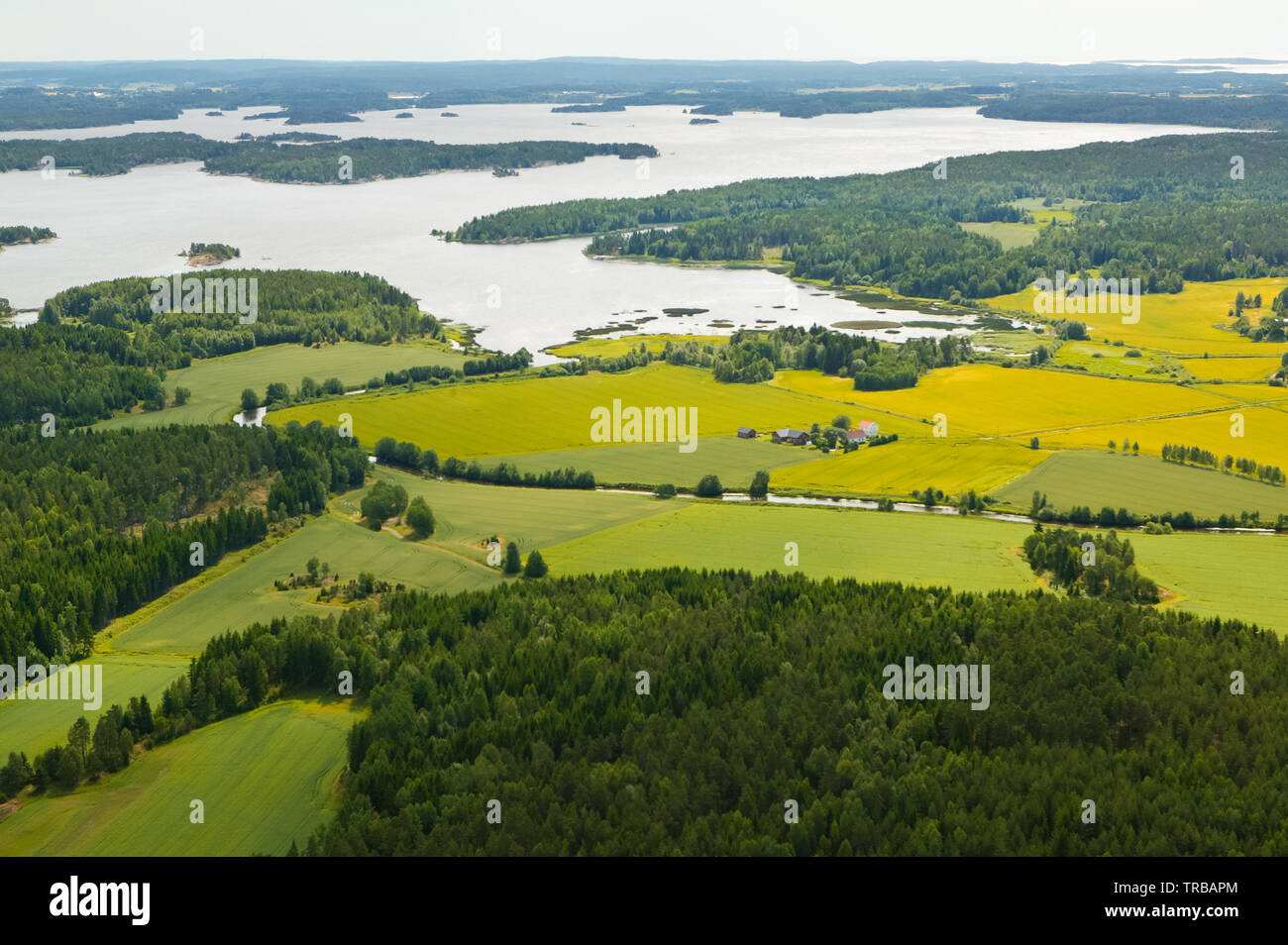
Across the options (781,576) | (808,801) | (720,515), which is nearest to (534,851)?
(808,801)

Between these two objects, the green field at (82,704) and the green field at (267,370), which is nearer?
the green field at (82,704)

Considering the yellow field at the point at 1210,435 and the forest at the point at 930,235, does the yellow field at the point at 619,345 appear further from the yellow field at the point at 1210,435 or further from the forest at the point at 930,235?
the yellow field at the point at 1210,435

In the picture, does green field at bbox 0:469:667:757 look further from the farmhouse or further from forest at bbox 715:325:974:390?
forest at bbox 715:325:974:390

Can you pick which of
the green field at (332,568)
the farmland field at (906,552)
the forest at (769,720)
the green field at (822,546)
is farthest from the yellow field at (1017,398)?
the forest at (769,720)

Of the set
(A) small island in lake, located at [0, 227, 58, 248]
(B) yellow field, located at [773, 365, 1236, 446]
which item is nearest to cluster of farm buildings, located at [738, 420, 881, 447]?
(B) yellow field, located at [773, 365, 1236, 446]

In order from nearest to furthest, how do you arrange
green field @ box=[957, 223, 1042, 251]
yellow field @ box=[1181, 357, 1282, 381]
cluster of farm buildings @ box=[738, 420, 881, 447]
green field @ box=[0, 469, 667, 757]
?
green field @ box=[0, 469, 667, 757] → cluster of farm buildings @ box=[738, 420, 881, 447] → yellow field @ box=[1181, 357, 1282, 381] → green field @ box=[957, 223, 1042, 251]

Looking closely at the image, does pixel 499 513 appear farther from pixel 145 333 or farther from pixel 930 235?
pixel 930 235
